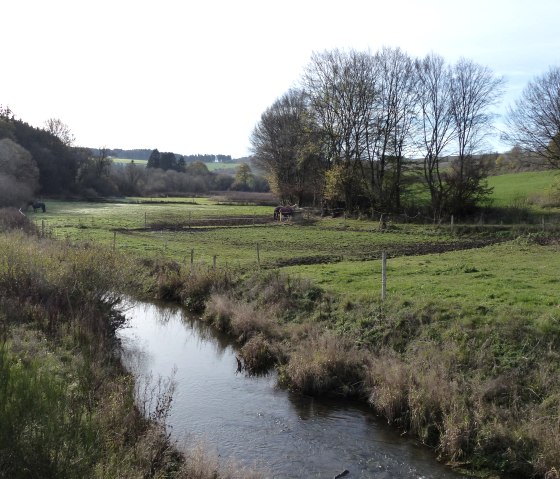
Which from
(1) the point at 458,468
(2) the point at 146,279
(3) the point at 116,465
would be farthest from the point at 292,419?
(2) the point at 146,279

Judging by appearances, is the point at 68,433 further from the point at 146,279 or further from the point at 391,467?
the point at 146,279

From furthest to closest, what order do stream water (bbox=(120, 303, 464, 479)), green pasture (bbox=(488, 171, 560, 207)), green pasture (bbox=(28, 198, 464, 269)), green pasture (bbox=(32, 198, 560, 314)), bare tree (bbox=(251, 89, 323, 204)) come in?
bare tree (bbox=(251, 89, 323, 204))
green pasture (bbox=(488, 171, 560, 207))
green pasture (bbox=(28, 198, 464, 269))
green pasture (bbox=(32, 198, 560, 314))
stream water (bbox=(120, 303, 464, 479))

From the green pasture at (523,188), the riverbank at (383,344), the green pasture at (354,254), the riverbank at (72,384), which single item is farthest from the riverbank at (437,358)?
the green pasture at (523,188)

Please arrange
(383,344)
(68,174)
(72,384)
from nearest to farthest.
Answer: (72,384) → (383,344) → (68,174)

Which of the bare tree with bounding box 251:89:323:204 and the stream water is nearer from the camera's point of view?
the stream water

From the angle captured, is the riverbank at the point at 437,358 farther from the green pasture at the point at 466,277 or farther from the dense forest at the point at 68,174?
the dense forest at the point at 68,174

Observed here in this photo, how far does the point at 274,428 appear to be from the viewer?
11578 mm

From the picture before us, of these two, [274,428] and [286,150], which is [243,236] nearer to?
[286,150]

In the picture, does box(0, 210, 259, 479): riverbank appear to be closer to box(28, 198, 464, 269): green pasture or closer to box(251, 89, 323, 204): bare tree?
box(28, 198, 464, 269): green pasture

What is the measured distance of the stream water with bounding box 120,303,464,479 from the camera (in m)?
10.0

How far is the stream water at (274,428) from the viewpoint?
10.0 m

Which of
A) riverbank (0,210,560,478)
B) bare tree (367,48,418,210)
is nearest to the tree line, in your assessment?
bare tree (367,48,418,210)

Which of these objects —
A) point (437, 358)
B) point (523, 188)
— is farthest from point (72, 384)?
point (523, 188)

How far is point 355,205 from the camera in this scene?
56594 mm
